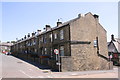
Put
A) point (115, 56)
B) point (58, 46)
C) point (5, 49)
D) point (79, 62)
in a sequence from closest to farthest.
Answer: point (79, 62) < point (58, 46) < point (115, 56) < point (5, 49)

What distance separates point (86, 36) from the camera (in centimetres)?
2661

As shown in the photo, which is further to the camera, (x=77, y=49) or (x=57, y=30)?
(x=57, y=30)

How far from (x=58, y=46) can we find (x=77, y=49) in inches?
185

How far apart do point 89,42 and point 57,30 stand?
7.10 m

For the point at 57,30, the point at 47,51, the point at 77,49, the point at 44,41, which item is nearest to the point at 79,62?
the point at 77,49

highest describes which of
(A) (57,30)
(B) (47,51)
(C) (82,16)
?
(C) (82,16)

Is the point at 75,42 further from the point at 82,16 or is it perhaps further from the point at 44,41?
the point at 44,41

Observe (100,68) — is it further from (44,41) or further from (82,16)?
(44,41)

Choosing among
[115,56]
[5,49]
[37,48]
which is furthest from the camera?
[5,49]

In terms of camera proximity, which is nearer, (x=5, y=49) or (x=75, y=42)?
(x=75, y=42)

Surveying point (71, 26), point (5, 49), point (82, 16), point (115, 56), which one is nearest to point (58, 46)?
point (71, 26)

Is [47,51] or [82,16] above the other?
[82,16]

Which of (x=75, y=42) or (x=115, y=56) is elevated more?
(x=75, y=42)

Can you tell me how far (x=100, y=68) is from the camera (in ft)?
86.6
